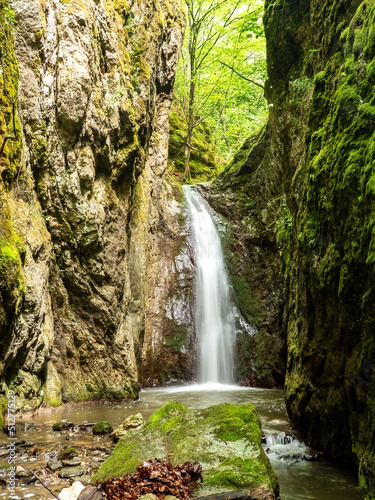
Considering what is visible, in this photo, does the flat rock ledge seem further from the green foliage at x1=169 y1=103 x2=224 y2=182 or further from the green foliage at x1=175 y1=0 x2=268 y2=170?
the green foliage at x1=169 y1=103 x2=224 y2=182

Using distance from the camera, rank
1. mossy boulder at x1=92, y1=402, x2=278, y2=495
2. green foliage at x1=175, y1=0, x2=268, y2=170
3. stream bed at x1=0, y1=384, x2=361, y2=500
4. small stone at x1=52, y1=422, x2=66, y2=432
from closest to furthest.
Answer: mossy boulder at x1=92, y1=402, x2=278, y2=495 → stream bed at x1=0, y1=384, x2=361, y2=500 → small stone at x1=52, y1=422, x2=66, y2=432 → green foliage at x1=175, y1=0, x2=268, y2=170

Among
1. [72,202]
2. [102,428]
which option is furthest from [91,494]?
[72,202]

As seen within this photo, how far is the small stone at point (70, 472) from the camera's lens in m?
4.41

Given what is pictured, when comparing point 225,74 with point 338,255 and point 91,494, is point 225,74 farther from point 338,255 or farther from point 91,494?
point 91,494

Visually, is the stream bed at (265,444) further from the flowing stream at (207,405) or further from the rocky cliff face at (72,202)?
the rocky cliff face at (72,202)

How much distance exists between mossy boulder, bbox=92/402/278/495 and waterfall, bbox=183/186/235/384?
309 inches

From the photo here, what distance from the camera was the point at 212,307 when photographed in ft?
45.5

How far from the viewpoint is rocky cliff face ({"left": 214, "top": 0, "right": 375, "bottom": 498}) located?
4.23 metres

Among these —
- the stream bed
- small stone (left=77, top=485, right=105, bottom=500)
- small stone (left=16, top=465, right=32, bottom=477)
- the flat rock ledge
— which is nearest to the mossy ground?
the stream bed

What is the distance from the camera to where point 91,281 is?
9.71m

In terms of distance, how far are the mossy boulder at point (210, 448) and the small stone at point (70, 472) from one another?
486 mm

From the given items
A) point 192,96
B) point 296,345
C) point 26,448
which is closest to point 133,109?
point 296,345

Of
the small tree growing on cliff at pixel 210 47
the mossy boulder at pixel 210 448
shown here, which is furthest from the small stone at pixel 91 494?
the small tree growing on cliff at pixel 210 47

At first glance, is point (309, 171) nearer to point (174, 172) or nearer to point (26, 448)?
point (26, 448)
